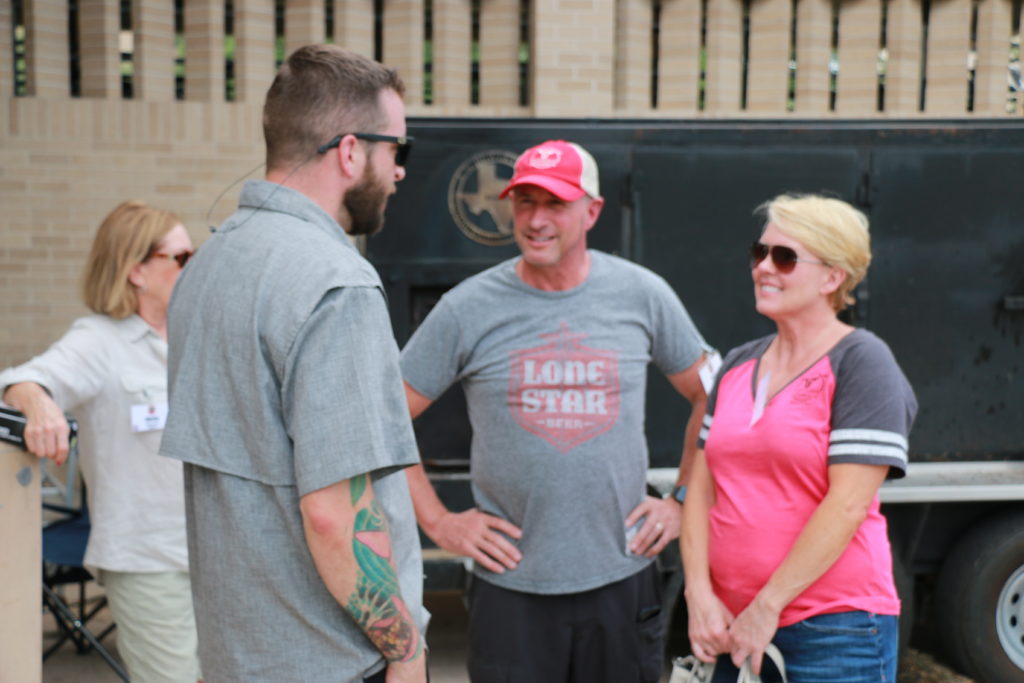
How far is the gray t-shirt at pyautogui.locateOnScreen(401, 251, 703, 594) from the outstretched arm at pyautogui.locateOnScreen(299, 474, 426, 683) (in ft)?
3.45

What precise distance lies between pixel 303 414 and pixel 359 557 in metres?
0.26

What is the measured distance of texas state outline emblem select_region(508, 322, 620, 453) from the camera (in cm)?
294

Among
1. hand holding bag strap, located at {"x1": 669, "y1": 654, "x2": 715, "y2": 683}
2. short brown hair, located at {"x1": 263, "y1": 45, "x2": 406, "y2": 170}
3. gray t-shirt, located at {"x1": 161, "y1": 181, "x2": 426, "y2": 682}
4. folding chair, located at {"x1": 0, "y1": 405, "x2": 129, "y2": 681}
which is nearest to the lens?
gray t-shirt, located at {"x1": 161, "y1": 181, "x2": 426, "y2": 682}

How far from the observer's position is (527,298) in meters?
3.05

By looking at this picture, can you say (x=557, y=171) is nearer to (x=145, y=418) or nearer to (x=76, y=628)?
(x=145, y=418)

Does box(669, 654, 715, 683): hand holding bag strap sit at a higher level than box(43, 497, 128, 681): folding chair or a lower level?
higher

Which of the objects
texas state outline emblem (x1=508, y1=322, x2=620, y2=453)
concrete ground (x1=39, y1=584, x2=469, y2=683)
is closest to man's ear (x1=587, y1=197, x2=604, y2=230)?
texas state outline emblem (x1=508, y1=322, x2=620, y2=453)

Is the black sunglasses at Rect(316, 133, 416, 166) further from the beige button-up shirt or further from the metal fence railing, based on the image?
the metal fence railing

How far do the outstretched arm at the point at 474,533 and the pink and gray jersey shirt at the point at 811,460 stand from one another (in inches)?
23.5

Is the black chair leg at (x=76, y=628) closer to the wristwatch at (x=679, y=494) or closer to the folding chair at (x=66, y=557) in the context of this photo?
the folding chair at (x=66, y=557)

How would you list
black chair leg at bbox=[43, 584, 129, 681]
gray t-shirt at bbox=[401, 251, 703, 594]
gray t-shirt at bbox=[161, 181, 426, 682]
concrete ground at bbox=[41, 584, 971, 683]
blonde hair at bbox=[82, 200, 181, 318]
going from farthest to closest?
concrete ground at bbox=[41, 584, 971, 683]
black chair leg at bbox=[43, 584, 129, 681]
blonde hair at bbox=[82, 200, 181, 318]
gray t-shirt at bbox=[401, 251, 703, 594]
gray t-shirt at bbox=[161, 181, 426, 682]

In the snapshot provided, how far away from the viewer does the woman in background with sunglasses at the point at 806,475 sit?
2418 mm

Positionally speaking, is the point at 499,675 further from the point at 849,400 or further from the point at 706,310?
the point at 706,310

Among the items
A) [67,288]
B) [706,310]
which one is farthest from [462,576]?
[67,288]
